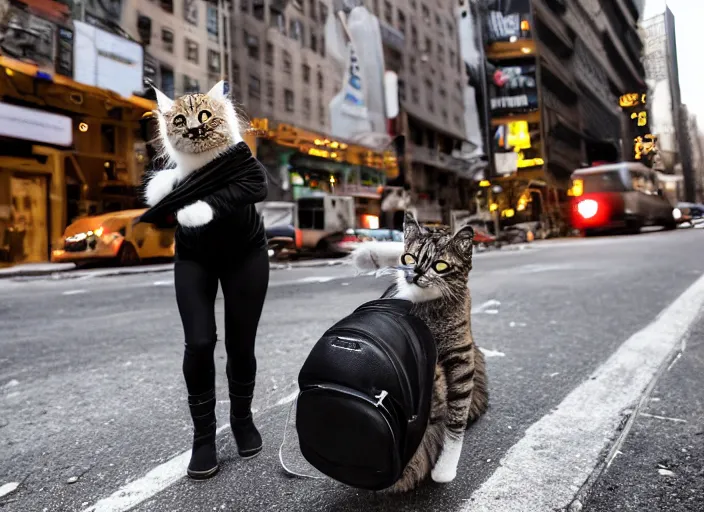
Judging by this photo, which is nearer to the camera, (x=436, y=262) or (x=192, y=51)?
(x=436, y=262)

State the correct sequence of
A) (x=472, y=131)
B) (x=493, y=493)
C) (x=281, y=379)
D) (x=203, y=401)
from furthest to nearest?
(x=472, y=131)
(x=281, y=379)
(x=203, y=401)
(x=493, y=493)

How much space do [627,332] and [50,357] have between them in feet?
17.7

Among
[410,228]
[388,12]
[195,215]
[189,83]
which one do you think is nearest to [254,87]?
[189,83]

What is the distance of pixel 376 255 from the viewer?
7.01ft

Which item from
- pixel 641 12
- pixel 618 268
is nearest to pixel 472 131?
pixel 618 268

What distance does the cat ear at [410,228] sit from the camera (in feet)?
6.41

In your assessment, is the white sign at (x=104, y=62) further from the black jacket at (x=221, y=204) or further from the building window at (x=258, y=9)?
the black jacket at (x=221, y=204)

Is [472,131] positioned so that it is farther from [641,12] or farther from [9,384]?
[641,12]

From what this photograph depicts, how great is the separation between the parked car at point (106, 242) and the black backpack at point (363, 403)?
12.4m

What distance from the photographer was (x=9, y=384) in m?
3.86

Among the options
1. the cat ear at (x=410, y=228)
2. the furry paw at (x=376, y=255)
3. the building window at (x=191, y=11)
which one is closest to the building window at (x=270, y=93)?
the building window at (x=191, y=11)

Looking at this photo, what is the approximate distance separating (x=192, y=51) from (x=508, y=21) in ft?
143

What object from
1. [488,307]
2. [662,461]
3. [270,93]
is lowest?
[662,461]

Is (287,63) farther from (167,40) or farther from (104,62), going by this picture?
(104,62)
